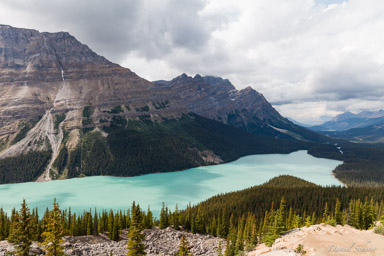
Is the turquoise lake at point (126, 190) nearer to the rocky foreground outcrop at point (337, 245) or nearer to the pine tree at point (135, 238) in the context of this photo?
the pine tree at point (135, 238)

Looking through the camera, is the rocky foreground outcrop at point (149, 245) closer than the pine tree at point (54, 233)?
No

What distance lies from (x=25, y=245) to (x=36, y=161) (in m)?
177

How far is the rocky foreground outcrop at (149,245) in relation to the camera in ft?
141

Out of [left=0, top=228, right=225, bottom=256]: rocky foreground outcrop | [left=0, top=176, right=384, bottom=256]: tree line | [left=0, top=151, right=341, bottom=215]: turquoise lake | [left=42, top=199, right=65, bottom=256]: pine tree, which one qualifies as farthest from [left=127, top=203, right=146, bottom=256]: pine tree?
[left=0, top=151, right=341, bottom=215]: turquoise lake

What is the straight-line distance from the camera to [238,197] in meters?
102

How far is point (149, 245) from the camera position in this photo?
5031cm

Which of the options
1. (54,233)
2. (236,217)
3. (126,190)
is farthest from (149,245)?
(126,190)

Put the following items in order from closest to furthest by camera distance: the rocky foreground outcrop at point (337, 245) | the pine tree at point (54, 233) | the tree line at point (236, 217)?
1. the rocky foreground outcrop at point (337, 245)
2. the pine tree at point (54, 233)
3. the tree line at point (236, 217)

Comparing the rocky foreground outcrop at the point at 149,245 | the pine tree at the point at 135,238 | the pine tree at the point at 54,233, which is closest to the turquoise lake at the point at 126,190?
the rocky foreground outcrop at the point at 149,245

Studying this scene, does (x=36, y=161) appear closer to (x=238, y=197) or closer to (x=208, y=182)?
(x=208, y=182)

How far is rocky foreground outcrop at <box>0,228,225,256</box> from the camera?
42969 millimetres

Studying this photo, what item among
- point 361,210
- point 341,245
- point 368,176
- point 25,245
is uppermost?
point 341,245

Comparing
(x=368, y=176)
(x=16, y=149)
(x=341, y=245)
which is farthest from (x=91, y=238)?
(x=368, y=176)

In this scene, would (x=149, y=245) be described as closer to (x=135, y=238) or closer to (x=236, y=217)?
(x=135, y=238)
